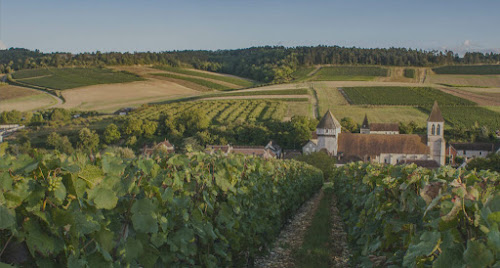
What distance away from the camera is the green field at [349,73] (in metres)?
108

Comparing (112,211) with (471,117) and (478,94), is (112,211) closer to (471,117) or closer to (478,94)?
(471,117)

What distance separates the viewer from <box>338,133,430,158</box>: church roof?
64.2 m

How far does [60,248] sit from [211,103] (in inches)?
3329

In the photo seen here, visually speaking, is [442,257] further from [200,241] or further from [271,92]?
[271,92]

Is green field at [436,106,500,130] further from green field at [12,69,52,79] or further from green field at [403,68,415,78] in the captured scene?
green field at [12,69,52,79]

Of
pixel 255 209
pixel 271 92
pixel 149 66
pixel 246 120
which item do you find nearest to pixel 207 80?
pixel 149 66

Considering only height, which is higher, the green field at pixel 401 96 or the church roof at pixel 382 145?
the green field at pixel 401 96

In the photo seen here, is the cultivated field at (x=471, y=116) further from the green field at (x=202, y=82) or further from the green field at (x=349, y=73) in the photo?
the green field at (x=202, y=82)

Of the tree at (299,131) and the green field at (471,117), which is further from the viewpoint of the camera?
the green field at (471,117)

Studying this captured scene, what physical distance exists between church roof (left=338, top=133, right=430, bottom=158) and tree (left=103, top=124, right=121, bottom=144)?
111ft

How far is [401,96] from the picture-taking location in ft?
284

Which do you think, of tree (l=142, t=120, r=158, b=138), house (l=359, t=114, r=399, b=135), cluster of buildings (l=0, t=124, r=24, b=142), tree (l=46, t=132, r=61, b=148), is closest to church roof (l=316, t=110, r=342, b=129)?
house (l=359, t=114, r=399, b=135)

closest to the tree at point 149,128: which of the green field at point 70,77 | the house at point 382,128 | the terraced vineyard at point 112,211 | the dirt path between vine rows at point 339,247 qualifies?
the green field at point 70,77

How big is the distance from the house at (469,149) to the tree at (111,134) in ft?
161
